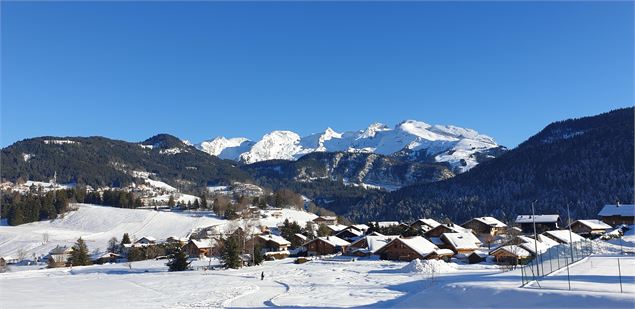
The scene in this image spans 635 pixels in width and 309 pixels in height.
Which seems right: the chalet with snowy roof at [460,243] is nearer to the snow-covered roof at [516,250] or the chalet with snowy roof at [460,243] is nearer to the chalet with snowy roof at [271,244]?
the snow-covered roof at [516,250]

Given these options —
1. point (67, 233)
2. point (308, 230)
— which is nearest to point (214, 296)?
point (308, 230)

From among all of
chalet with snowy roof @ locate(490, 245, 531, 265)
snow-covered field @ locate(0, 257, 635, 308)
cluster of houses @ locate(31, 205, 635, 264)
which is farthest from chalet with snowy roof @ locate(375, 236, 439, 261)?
snow-covered field @ locate(0, 257, 635, 308)

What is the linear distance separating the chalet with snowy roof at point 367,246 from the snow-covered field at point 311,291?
18075mm

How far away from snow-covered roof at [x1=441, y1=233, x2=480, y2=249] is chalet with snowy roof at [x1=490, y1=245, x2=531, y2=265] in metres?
14.0

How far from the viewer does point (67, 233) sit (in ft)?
426

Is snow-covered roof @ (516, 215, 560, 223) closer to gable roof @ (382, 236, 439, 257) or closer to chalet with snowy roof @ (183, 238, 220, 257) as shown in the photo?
gable roof @ (382, 236, 439, 257)

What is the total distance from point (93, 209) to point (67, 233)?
22343 millimetres

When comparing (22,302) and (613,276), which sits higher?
(613,276)

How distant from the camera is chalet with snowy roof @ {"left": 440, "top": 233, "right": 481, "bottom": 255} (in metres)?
79.4

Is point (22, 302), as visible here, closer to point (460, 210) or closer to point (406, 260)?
point (406, 260)

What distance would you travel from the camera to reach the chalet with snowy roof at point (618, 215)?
99875 millimetres

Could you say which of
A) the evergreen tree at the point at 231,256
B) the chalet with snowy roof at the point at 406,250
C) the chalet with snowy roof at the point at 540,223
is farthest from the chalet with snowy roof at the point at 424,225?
the evergreen tree at the point at 231,256

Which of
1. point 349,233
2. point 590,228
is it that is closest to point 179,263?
point 349,233

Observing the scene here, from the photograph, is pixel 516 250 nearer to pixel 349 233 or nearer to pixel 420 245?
pixel 420 245
